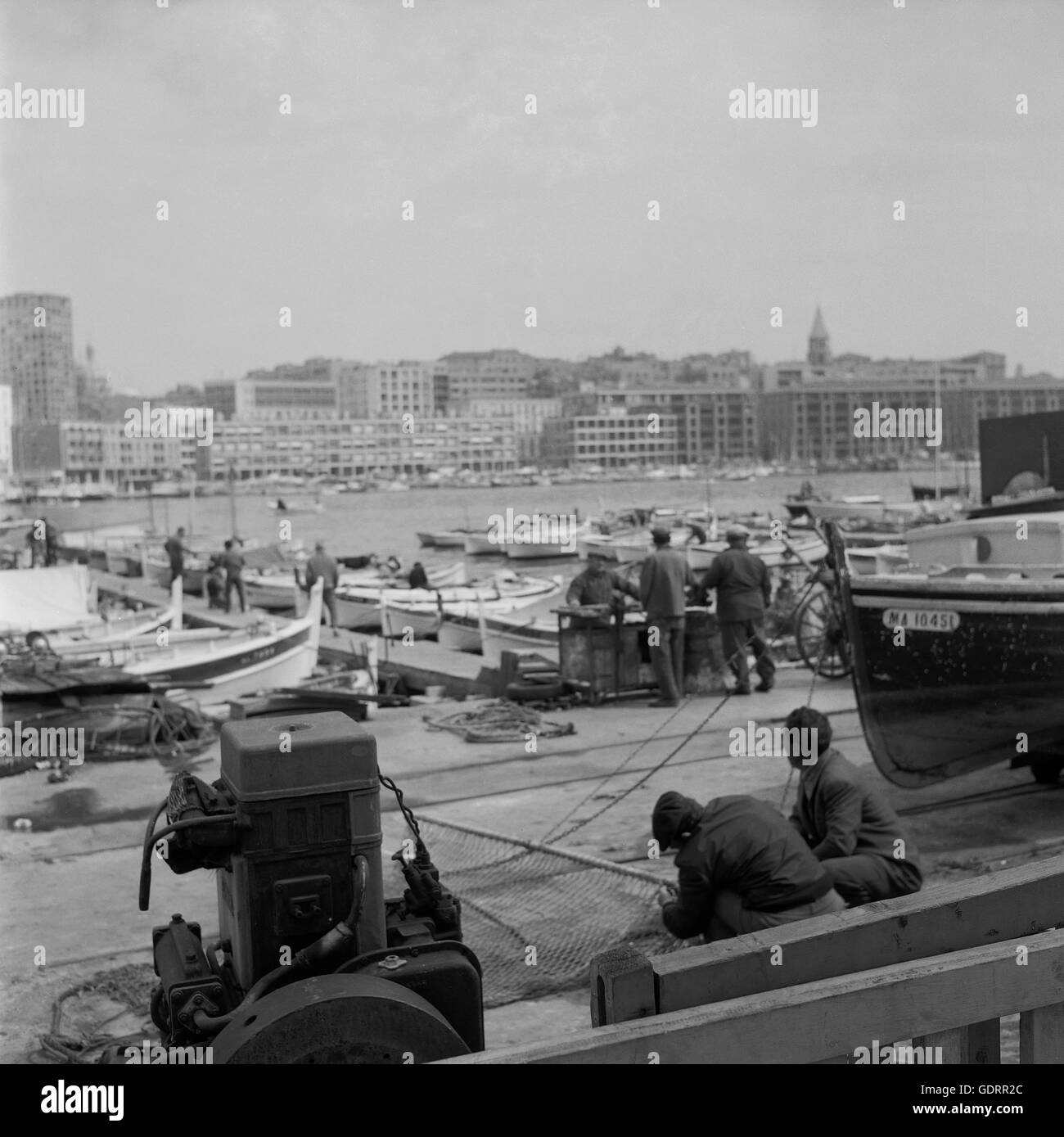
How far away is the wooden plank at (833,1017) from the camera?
9.05ft

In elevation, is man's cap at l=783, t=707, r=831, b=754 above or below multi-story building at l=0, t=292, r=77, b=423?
below

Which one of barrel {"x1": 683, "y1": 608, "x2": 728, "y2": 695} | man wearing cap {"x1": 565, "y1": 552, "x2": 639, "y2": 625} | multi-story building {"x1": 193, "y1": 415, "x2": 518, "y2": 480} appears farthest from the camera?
multi-story building {"x1": 193, "y1": 415, "x2": 518, "y2": 480}

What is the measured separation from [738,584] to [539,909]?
646 centimetres

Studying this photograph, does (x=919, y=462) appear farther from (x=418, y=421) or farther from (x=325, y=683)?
(x=325, y=683)

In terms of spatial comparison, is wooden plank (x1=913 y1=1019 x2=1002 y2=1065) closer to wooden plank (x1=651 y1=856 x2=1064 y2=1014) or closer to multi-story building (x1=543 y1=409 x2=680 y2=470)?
wooden plank (x1=651 y1=856 x2=1064 y2=1014)

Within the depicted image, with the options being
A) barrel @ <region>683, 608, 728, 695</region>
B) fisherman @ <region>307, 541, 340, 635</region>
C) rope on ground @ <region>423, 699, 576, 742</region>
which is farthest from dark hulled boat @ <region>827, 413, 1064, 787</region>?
fisherman @ <region>307, 541, 340, 635</region>

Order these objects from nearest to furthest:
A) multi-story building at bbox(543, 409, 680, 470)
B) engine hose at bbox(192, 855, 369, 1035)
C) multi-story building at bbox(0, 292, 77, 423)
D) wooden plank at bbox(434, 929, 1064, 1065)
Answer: wooden plank at bbox(434, 929, 1064, 1065), engine hose at bbox(192, 855, 369, 1035), multi-story building at bbox(0, 292, 77, 423), multi-story building at bbox(543, 409, 680, 470)

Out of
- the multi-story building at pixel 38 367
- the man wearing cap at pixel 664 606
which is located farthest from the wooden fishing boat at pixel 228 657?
the multi-story building at pixel 38 367

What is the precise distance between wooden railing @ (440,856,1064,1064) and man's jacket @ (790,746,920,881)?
9.37 feet

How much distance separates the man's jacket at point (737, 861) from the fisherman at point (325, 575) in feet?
68.9

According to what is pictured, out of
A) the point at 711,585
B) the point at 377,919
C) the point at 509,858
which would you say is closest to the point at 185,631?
the point at 711,585

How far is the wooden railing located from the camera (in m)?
2.78

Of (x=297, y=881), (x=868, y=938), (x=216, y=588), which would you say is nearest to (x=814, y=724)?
(x=868, y=938)

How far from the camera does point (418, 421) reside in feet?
608
